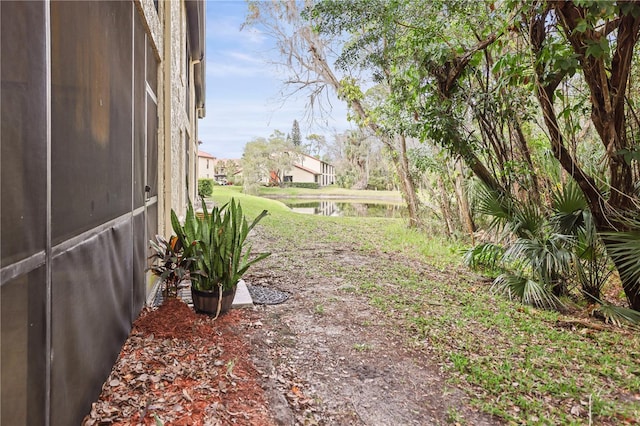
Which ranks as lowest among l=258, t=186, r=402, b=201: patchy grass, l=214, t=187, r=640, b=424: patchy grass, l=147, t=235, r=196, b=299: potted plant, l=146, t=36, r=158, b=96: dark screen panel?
l=214, t=187, r=640, b=424: patchy grass

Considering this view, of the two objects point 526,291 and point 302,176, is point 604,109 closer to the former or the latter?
point 526,291

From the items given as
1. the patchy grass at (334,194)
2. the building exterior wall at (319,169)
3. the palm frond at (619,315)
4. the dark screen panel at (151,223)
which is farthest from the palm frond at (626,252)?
the building exterior wall at (319,169)

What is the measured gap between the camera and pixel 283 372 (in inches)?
115

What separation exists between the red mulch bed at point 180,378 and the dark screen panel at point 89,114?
976mm

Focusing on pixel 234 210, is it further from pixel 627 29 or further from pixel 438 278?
pixel 627 29

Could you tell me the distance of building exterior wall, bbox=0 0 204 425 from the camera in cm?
125

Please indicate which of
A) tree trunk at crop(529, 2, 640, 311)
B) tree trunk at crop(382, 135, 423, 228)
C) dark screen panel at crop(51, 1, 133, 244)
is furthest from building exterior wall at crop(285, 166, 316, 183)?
dark screen panel at crop(51, 1, 133, 244)

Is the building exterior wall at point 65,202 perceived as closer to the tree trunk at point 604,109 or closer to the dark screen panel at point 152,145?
the dark screen panel at point 152,145

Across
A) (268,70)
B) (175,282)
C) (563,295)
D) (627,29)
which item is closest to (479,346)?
(563,295)

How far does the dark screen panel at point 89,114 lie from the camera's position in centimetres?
164

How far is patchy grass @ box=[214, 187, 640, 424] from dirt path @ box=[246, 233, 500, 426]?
17 cm

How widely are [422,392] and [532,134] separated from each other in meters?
6.91

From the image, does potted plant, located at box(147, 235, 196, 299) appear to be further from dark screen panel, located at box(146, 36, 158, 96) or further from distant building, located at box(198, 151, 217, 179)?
distant building, located at box(198, 151, 217, 179)

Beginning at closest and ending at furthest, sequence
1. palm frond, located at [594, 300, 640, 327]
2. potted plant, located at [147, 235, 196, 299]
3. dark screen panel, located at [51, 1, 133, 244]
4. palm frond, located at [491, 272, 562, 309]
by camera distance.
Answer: dark screen panel, located at [51, 1, 133, 244]
potted plant, located at [147, 235, 196, 299]
palm frond, located at [594, 300, 640, 327]
palm frond, located at [491, 272, 562, 309]
